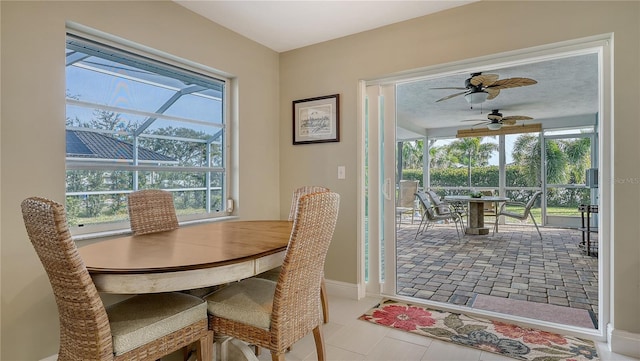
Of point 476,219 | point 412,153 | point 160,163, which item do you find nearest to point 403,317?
point 160,163

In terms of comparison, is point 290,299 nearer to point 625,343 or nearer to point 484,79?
point 625,343

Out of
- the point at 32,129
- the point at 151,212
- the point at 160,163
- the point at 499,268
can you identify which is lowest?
the point at 499,268

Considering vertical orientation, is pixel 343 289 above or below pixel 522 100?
below

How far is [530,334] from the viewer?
2.30 meters

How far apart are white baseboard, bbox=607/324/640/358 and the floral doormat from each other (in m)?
0.12

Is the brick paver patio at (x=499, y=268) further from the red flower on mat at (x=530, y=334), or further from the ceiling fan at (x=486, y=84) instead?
the ceiling fan at (x=486, y=84)

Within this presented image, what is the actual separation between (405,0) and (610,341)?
264 cm

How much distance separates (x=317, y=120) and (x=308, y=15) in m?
0.94

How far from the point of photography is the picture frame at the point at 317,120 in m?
3.16

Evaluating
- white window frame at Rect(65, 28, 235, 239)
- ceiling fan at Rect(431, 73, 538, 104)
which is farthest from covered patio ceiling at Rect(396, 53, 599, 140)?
white window frame at Rect(65, 28, 235, 239)

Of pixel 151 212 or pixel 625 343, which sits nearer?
pixel 625 343

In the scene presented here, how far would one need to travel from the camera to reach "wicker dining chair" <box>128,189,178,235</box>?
2180 millimetres

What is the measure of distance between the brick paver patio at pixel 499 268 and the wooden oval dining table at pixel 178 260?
198cm

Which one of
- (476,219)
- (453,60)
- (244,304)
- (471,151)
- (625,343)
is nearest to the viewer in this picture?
(244,304)
